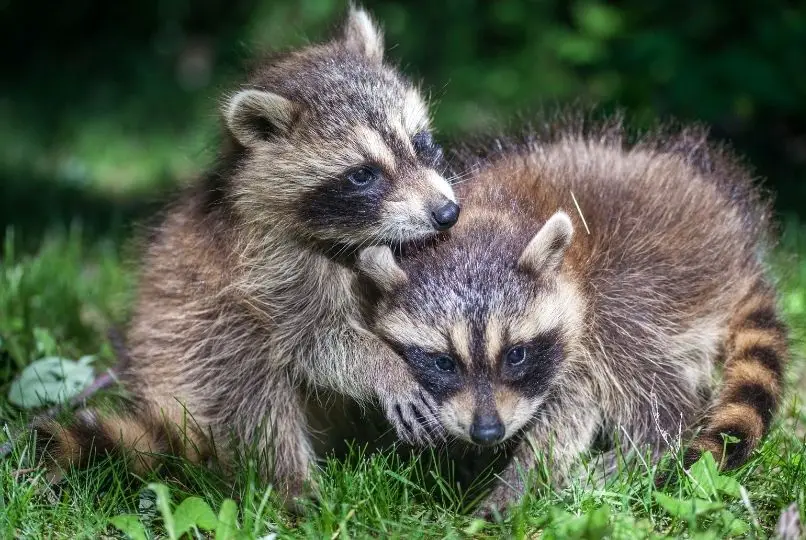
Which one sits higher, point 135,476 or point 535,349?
point 535,349

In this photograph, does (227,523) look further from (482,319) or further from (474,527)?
(482,319)

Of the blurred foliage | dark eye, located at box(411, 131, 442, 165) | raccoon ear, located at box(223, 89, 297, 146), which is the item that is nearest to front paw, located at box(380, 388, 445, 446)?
dark eye, located at box(411, 131, 442, 165)

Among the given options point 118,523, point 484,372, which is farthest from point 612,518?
point 118,523

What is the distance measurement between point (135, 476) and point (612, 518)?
1646 mm

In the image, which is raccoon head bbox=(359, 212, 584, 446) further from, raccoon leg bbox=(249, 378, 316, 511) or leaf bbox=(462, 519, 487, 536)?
raccoon leg bbox=(249, 378, 316, 511)

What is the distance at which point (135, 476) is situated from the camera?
353cm

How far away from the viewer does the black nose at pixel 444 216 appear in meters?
3.73

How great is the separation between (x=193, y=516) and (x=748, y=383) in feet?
7.01

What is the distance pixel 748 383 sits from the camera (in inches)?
152

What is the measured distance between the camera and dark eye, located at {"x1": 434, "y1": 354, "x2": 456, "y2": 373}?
3.65 metres

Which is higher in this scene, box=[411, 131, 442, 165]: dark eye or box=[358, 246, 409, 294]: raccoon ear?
box=[411, 131, 442, 165]: dark eye

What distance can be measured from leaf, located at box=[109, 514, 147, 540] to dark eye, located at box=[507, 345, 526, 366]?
1386 mm

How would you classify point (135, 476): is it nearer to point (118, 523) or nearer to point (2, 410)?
point (118, 523)

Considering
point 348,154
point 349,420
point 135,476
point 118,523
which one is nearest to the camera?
point 118,523
